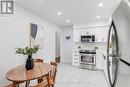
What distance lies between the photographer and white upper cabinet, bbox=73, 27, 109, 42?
17.7 ft

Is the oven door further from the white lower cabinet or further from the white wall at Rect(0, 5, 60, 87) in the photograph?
the white wall at Rect(0, 5, 60, 87)

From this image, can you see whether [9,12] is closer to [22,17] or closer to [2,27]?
[2,27]

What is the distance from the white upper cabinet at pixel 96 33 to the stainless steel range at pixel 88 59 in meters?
0.87

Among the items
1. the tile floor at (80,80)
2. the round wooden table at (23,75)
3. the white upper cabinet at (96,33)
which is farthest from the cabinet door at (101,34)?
the round wooden table at (23,75)

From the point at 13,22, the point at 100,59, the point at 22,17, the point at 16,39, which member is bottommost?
the point at 100,59

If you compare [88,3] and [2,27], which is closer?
[2,27]

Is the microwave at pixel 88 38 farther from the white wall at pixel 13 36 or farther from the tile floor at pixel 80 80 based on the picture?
the white wall at pixel 13 36

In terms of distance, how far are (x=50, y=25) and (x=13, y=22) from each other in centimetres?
270

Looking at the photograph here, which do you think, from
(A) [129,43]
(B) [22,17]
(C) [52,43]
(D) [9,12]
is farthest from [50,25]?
(A) [129,43]

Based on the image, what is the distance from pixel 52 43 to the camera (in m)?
5.75

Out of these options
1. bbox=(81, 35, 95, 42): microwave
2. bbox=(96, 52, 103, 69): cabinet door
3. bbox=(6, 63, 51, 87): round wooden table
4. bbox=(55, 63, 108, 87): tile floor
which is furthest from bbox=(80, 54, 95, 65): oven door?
bbox=(6, 63, 51, 87): round wooden table

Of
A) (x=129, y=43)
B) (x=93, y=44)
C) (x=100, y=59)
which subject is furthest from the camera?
(x=93, y=44)

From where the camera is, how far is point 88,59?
5309 millimetres

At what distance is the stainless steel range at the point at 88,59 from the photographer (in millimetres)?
5152
